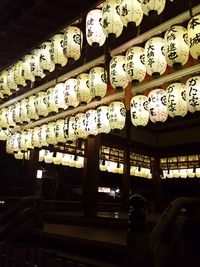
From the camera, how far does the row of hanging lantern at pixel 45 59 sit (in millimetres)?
7898

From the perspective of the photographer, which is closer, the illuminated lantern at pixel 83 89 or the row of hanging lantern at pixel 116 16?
the row of hanging lantern at pixel 116 16

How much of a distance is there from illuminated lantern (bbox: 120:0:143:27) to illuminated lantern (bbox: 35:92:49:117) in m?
4.58

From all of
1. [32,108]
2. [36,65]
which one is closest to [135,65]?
[36,65]

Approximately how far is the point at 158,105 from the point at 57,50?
307cm

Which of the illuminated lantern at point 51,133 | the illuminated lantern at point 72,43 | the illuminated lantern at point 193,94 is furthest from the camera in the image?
the illuminated lantern at point 51,133

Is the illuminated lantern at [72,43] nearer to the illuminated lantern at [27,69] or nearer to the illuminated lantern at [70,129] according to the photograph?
the illuminated lantern at [27,69]

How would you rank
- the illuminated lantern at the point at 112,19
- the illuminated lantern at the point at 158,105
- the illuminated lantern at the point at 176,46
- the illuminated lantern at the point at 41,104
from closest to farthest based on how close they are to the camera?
the illuminated lantern at the point at 176,46 → the illuminated lantern at the point at 112,19 → the illuminated lantern at the point at 158,105 → the illuminated lantern at the point at 41,104

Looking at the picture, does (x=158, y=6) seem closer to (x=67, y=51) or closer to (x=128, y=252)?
(x=67, y=51)

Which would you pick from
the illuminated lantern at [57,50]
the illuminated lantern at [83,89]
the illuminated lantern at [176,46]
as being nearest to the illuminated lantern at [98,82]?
the illuminated lantern at [83,89]

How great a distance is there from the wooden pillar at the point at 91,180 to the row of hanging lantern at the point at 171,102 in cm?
357

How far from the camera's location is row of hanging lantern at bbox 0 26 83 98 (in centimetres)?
790

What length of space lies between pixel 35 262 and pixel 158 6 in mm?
5602

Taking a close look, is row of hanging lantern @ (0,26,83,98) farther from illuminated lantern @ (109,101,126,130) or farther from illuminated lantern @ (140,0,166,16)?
illuminated lantern @ (140,0,166,16)

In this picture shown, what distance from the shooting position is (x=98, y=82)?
7926 mm
